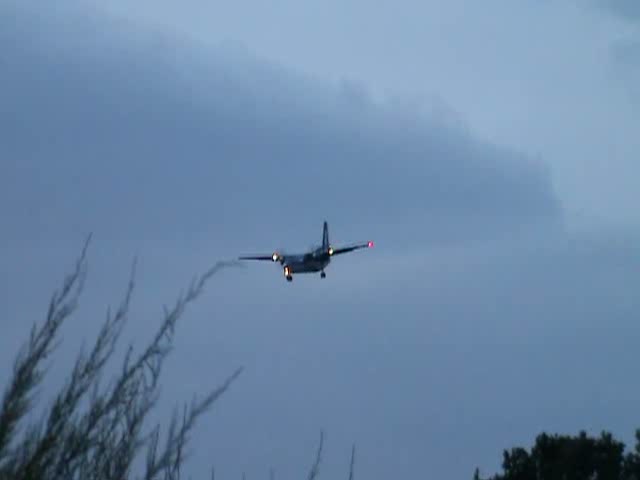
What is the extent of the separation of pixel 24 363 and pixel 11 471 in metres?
0.72

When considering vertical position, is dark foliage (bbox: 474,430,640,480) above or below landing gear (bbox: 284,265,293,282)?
below

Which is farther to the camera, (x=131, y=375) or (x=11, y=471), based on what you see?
(x=131, y=375)

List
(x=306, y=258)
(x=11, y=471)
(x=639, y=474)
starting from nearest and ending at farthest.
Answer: (x=11, y=471), (x=639, y=474), (x=306, y=258)

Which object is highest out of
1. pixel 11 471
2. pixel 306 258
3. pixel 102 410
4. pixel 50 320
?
pixel 306 258

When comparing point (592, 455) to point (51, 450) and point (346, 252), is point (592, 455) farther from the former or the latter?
point (51, 450)

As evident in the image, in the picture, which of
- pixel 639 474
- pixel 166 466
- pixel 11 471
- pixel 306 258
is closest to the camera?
pixel 11 471

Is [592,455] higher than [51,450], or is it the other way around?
[592,455]

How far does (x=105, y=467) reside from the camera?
7.83 meters

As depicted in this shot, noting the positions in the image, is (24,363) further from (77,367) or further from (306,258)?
(306,258)

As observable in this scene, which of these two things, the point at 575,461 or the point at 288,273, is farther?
the point at 288,273

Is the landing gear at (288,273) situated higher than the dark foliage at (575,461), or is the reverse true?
the landing gear at (288,273)

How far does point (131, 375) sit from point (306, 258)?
166ft

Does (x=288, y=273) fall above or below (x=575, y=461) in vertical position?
above

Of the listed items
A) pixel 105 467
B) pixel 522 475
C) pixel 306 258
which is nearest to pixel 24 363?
pixel 105 467
